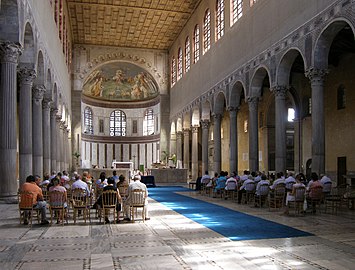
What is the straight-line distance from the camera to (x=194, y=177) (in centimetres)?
3250

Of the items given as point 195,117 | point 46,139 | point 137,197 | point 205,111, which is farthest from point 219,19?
point 137,197

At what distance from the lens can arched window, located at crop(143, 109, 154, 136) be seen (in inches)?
1778

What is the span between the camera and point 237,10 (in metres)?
22.9

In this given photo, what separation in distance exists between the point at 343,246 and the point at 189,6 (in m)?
26.4

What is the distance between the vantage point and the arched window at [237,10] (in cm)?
2244

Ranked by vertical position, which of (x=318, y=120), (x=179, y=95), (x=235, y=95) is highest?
(x=179, y=95)

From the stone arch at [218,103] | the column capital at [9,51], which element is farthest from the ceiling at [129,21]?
the column capital at [9,51]

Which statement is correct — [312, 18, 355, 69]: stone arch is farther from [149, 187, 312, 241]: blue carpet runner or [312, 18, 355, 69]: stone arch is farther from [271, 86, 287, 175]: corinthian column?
[149, 187, 312, 241]: blue carpet runner

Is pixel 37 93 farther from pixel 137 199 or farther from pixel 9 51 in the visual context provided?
pixel 137 199

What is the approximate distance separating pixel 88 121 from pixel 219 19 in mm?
22307

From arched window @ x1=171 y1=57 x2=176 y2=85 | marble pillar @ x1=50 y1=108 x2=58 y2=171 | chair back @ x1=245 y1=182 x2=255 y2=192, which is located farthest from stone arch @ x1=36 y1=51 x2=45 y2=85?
arched window @ x1=171 y1=57 x2=176 y2=85

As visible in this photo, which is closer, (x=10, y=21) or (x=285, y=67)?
(x=10, y=21)

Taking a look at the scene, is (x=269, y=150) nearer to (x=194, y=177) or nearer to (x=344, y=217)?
(x=194, y=177)

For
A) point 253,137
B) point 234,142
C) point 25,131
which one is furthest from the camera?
point 234,142
